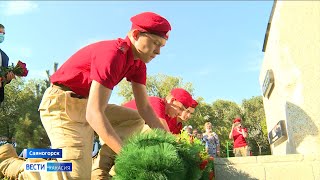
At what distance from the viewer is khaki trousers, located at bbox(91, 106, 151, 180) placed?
330 cm

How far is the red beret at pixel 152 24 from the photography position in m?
2.57

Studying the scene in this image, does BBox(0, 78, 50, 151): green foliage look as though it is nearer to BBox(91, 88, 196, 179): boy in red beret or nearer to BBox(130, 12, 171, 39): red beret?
BBox(91, 88, 196, 179): boy in red beret

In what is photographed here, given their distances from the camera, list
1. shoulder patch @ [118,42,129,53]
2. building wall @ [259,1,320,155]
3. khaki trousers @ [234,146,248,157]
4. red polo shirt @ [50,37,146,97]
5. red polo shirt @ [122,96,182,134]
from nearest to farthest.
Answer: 1. red polo shirt @ [50,37,146,97]
2. shoulder patch @ [118,42,129,53]
3. building wall @ [259,1,320,155]
4. red polo shirt @ [122,96,182,134]
5. khaki trousers @ [234,146,248,157]

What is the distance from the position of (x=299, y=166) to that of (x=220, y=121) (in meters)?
42.6

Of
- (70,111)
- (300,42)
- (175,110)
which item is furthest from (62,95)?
(300,42)

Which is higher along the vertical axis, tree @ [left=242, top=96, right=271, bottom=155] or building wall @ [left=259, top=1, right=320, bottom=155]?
tree @ [left=242, top=96, right=271, bottom=155]

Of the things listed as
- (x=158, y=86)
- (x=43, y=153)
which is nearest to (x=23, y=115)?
(x=158, y=86)

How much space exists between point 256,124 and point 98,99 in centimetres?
4444

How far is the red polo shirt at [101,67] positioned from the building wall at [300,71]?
68.2 inches

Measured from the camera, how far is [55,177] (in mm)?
2580

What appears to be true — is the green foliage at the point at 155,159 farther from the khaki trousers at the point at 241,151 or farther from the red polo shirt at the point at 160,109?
the khaki trousers at the point at 241,151

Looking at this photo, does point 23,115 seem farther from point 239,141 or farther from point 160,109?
→ point 160,109

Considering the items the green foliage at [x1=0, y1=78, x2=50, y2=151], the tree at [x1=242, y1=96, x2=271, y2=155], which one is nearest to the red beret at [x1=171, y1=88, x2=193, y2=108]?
the green foliage at [x1=0, y1=78, x2=50, y2=151]

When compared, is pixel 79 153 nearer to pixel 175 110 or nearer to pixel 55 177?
pixel 55 177
